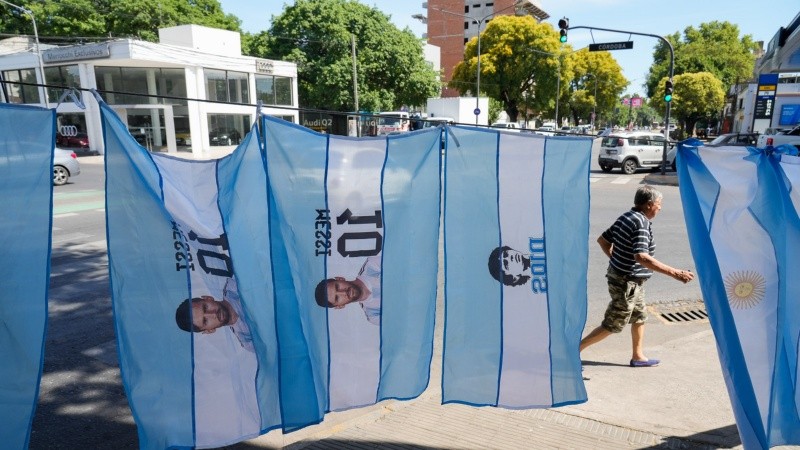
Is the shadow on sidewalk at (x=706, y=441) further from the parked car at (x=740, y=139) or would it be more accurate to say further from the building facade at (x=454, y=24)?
the building facade at (x=454, y=24)

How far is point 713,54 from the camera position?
5569cm

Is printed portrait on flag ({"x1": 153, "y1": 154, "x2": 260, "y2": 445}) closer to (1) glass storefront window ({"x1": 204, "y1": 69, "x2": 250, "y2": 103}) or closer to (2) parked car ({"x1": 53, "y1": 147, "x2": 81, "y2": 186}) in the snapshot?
(2) parked car ({"x1": 53, "y1": 147, "x2": 81, "y2": 186})

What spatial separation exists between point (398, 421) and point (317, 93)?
34663 mm

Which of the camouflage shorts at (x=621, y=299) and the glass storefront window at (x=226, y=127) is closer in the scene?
the camouflage shorts at (x=621, y=299)

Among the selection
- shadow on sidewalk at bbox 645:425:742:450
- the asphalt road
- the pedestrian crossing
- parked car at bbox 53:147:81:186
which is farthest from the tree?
shadow on sidewalk at bbox 645:425:742:450

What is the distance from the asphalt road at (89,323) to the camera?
4.08 m

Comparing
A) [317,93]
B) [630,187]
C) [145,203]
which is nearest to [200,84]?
[317,93]

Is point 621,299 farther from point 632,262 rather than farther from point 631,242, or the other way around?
point 631,242

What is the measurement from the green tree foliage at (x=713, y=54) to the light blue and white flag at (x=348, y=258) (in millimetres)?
57973

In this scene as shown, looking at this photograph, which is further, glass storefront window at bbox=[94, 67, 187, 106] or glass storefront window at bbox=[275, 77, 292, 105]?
glass storefront window at bbox=[275, 77, 292, 105]

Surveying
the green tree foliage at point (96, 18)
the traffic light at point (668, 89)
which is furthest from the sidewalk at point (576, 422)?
the green tree foliage at point (96, 18)

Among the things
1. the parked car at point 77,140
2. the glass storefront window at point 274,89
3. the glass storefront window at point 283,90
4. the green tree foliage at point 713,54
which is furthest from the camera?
the green tree foliage at point 713,54

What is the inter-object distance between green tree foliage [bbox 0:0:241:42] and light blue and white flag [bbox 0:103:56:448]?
138 ft

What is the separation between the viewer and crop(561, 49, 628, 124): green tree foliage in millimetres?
55491
